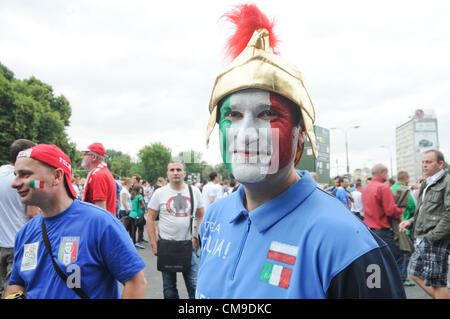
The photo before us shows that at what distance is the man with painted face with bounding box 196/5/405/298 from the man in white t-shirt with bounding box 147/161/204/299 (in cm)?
282

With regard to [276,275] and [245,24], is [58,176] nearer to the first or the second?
[245,24]

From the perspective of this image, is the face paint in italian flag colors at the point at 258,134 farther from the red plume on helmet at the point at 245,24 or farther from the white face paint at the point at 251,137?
the red plume on helmet at the point at 245,24

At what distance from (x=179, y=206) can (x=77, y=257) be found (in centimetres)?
231

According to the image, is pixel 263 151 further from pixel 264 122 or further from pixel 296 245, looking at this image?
pixel 296 245

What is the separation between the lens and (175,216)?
4316mm

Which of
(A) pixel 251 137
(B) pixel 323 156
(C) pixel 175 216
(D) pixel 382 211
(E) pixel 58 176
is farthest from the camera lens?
(B) pixel 323 156

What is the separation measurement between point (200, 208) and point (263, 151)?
138 inches

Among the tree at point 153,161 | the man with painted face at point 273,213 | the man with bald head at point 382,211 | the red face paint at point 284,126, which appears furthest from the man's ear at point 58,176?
the tree at point 153,161

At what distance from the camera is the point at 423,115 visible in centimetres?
6475

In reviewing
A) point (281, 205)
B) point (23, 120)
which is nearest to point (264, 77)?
point (281, 205)

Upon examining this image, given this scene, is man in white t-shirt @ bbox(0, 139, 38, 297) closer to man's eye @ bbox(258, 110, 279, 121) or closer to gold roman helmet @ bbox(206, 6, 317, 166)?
gold roman helmet @ bbox(206, 6, 317, 166)

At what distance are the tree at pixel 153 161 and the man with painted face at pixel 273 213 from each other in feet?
233

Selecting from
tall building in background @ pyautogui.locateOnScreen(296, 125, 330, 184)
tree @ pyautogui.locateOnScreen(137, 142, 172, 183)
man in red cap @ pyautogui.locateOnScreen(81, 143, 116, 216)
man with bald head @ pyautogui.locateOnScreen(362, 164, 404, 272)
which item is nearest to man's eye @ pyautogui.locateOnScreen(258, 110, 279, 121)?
man in red cap @ pyautogui.locateOnScreen(81, 143, 116, 216)

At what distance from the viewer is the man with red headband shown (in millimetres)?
2088
